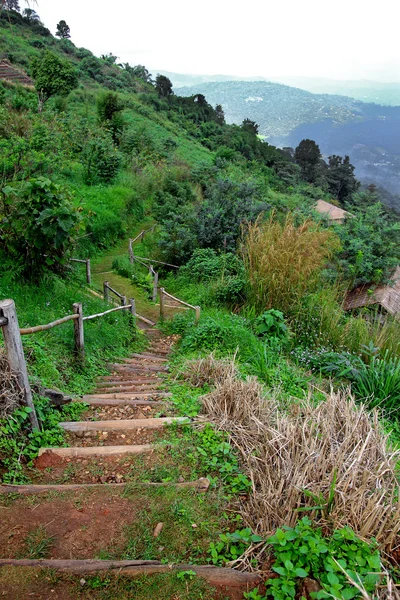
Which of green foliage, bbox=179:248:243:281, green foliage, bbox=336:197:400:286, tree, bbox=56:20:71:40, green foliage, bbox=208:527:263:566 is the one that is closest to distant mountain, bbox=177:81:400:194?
tree, bbox=56:20:71:40

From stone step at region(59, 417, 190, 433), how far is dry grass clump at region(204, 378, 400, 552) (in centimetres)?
34

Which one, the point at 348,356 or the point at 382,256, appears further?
the point at 382,256

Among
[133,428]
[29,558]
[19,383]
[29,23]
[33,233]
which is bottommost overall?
[133,428]

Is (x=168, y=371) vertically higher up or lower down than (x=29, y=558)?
lower down

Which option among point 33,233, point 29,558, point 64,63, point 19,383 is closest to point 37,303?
point 33,233

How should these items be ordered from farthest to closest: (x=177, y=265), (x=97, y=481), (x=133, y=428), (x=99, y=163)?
(x=99, y=163)
(x=177, y=265)
(x=133, y=428)
(x=97, y=481)

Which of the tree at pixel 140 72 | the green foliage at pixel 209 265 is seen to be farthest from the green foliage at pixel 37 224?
the tree at pixel 140 72

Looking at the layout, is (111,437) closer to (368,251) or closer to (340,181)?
(368,251)

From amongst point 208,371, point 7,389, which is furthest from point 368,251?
point 7,389

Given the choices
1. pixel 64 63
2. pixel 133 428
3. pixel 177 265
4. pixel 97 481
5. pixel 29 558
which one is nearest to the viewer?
pixel 29 558

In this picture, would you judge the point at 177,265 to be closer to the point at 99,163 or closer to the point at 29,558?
the point at 99,163

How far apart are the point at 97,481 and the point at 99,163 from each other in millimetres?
12960

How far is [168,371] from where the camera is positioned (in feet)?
15.1

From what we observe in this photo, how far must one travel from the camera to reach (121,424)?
123 inches
